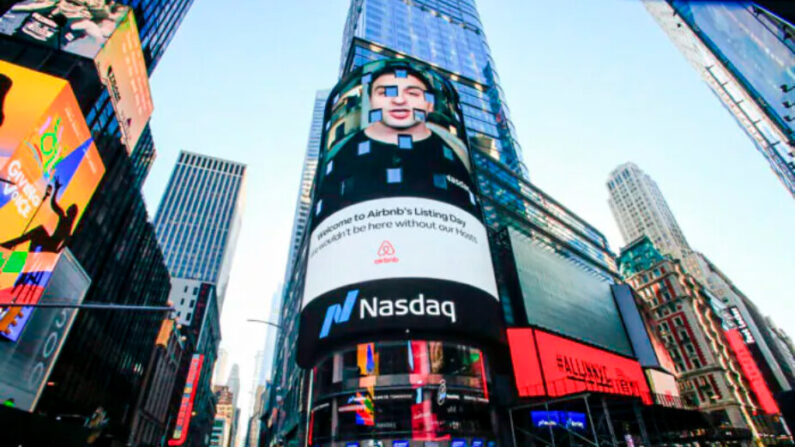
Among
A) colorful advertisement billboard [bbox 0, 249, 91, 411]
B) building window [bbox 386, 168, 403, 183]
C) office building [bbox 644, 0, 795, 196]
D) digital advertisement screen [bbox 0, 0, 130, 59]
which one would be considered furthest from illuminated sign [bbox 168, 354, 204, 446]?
office building [bbox 644, 0, 795, 196]

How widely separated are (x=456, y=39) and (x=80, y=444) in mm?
100586

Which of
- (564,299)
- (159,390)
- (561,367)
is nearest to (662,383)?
(564,299)

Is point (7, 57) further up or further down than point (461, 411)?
further up

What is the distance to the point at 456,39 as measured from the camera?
94812 mm

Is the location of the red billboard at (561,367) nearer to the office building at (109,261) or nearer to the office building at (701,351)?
the office building at (701,351)

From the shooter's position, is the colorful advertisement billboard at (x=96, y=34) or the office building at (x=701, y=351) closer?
the colorful advertisement billboard at (x=96, y=34)

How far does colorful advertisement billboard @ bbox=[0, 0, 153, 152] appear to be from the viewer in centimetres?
2841

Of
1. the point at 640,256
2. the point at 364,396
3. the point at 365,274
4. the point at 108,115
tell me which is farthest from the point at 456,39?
the point at 364,396

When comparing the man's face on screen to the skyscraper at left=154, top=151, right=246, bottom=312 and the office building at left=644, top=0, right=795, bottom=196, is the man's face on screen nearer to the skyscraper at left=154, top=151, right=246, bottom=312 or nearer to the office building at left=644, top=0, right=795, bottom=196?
the office building at left=644, top=0, right=795, bottom=196

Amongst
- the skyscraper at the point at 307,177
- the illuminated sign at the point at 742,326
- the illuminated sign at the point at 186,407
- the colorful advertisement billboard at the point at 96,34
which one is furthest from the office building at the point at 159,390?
the illuminated sign at the point at 742,326

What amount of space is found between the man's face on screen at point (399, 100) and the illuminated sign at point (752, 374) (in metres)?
91.3

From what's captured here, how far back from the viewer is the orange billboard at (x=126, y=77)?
3088 cm

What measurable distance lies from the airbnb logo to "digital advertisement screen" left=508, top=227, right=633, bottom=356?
16.3 m

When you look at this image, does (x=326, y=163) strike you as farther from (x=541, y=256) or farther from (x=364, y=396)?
(x=541, y=256)
